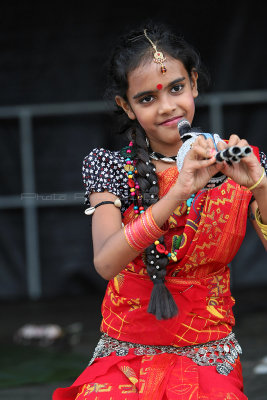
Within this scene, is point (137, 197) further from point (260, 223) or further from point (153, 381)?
point (153, 381)

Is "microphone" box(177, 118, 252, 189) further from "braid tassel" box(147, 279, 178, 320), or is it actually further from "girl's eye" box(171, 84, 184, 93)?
"braid tassel" box(147, 279, 178, 320)

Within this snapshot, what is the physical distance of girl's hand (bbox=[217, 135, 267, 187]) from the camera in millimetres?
1834

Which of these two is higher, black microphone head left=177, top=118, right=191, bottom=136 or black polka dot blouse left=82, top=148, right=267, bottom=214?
black microphone head left=177, top=118, right=191, bottom=136

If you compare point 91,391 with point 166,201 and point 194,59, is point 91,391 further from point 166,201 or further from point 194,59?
point 194,59

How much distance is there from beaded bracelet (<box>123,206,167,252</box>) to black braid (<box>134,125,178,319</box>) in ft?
0.55

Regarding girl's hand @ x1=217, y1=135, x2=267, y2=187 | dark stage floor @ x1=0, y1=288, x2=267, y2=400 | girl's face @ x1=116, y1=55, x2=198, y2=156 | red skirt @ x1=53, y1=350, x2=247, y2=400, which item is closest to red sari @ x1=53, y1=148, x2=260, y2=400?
red skirt @ x1=53, y1=350, x2=247, y2=400

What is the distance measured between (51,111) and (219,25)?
135 centimetres

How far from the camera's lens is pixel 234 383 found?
2.05m

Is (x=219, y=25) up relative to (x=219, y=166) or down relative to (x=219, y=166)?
up

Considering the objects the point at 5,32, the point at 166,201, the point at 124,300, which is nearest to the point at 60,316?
the point at 5,32

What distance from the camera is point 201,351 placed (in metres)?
2.12

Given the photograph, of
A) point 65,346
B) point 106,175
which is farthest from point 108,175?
point 65,346

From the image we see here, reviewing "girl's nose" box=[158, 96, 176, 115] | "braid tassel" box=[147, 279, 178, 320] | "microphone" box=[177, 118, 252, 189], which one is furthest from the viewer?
"girl's nose" box=[158, 96, 176, 115]

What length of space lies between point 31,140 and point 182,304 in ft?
10.9
